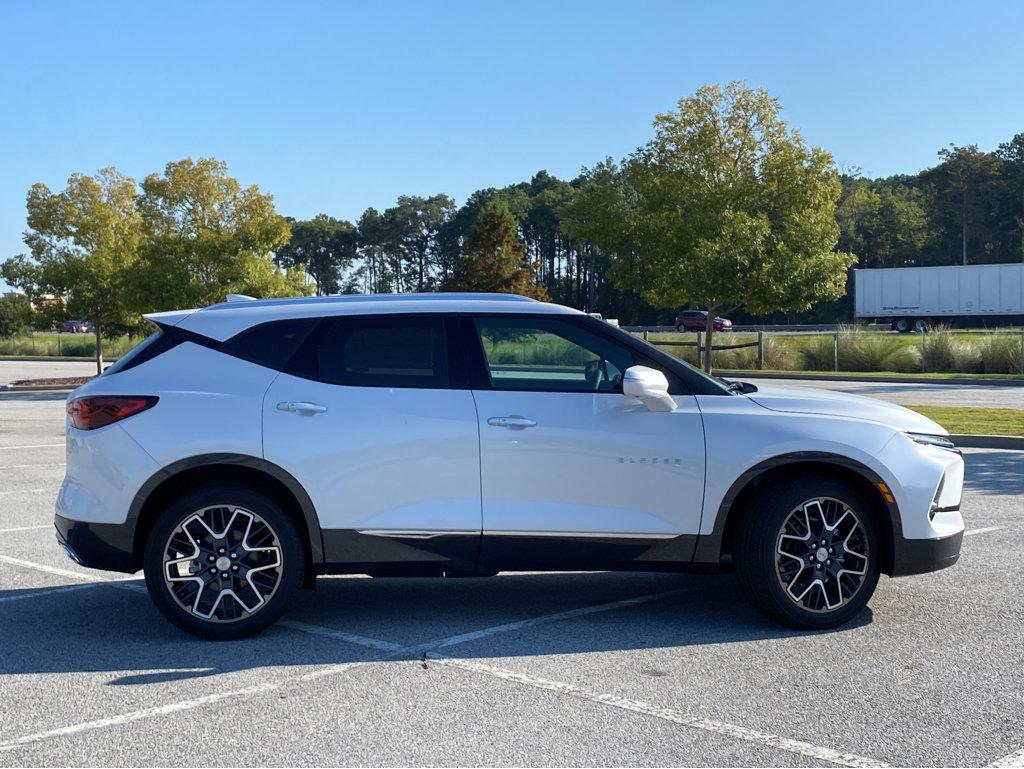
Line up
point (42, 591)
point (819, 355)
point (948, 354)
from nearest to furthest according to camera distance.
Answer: point (42, 591) < point (948, 354) < point (819, 355)

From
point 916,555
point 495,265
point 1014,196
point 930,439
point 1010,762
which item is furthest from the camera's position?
point 1014,196

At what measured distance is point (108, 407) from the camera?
19.3 ft

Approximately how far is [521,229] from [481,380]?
114 meters

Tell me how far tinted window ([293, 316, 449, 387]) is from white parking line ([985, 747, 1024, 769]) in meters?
3.16

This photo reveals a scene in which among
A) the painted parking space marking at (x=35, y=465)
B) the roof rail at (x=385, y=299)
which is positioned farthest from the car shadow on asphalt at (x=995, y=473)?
the painted parking space marking at (x=35, y=465)

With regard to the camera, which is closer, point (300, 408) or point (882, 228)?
point (300, 408)

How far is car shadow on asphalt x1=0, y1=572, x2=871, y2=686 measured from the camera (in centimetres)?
552

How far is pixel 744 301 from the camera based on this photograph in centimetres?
2675

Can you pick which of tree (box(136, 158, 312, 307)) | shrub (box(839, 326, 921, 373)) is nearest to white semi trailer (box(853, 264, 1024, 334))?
shrub (box(839, 326, 921, 373))

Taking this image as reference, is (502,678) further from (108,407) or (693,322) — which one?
(693,322)

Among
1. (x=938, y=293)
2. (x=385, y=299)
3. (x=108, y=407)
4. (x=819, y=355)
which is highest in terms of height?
(x=938, y=293)

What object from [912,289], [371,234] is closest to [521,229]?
[371,234]

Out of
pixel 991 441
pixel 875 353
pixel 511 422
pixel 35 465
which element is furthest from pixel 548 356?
pixel 875 353

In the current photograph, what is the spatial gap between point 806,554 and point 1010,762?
1.91 m
